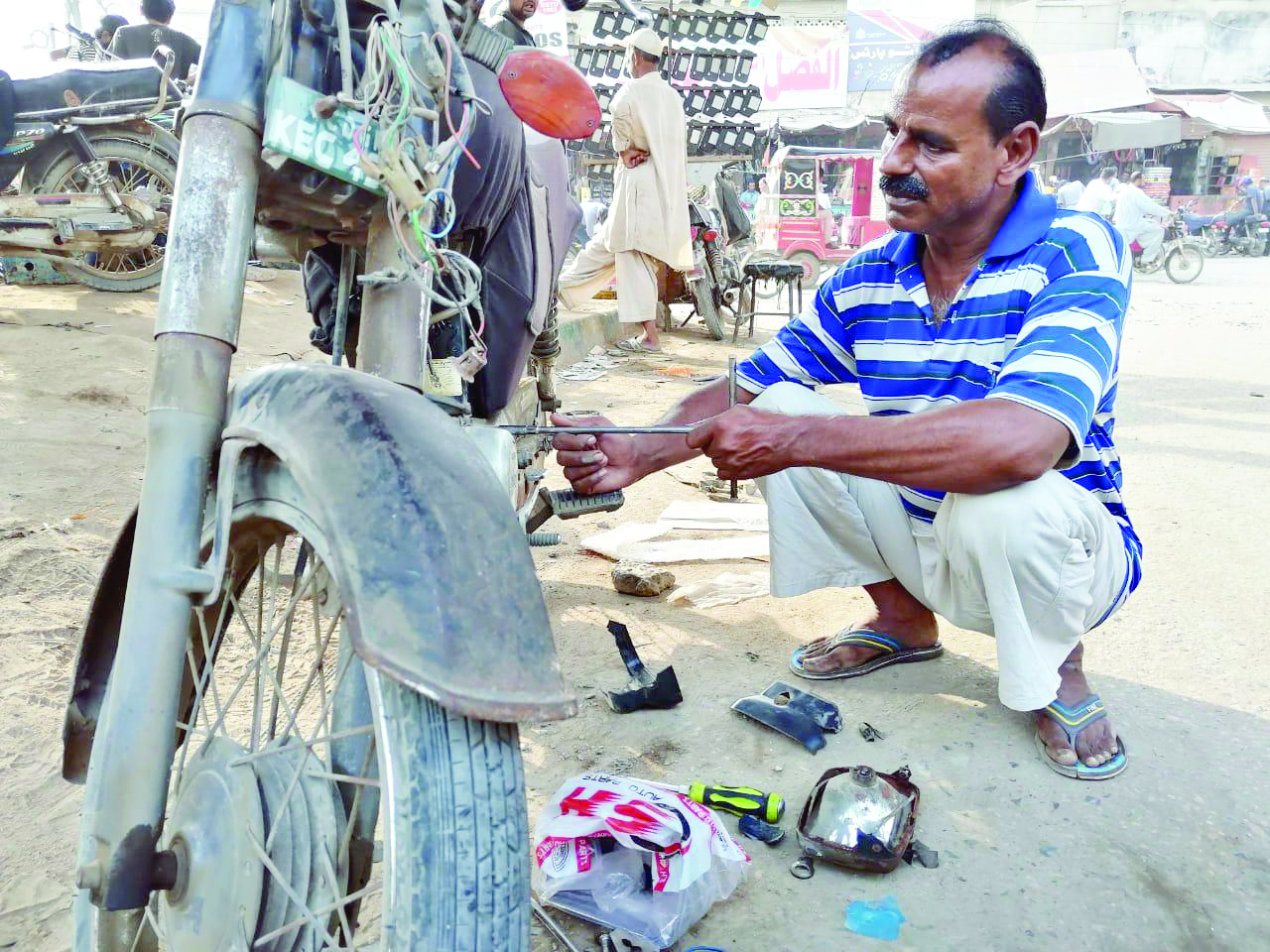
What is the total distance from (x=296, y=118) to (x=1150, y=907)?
5.35 ft

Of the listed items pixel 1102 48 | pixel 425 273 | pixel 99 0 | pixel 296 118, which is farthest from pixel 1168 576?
pixel 1102 48

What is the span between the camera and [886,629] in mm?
2264

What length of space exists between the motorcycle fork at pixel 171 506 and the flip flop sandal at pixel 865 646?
155 centimetres

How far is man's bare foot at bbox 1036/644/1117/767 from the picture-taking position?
1.82m

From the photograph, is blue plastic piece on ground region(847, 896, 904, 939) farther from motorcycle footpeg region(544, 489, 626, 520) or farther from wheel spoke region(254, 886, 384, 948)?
motorcycle footpeg region(544, 489, 626, 520)

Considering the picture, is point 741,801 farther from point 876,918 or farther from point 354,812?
point 354,812

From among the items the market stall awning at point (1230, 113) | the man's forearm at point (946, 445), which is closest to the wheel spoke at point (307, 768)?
the man's forearm at point (946, 445)

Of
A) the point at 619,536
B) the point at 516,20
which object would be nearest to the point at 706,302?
the point at 619,536

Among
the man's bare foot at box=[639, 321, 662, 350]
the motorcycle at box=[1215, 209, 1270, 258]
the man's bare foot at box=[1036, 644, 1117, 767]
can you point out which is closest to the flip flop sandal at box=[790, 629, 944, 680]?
the man's bare foot at box=[1036, 644, 1117, 767]

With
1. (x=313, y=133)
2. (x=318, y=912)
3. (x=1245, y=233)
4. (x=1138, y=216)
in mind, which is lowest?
(x=318, y=912)

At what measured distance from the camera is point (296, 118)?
40.7 inches

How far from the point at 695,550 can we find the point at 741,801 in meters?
1.42

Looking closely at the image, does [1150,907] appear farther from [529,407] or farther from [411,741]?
[529,407]

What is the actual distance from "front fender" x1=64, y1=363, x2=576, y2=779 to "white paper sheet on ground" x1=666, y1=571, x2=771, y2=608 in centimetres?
175
